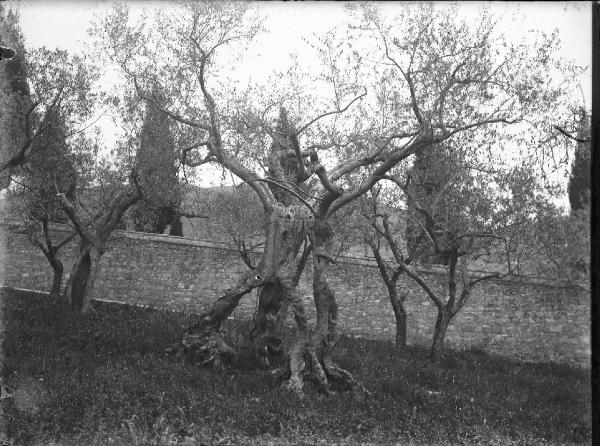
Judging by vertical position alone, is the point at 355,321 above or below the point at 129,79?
below

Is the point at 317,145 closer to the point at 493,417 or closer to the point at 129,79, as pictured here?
the point at 129,79

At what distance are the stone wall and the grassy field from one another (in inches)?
263

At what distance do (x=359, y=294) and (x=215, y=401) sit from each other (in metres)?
14.6

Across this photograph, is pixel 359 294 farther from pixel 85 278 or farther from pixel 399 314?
pixel 85 278

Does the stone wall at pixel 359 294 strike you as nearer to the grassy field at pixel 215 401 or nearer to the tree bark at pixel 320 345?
the grassy field at pixel 215 401

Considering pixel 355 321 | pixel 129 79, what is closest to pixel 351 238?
pixel 355 321

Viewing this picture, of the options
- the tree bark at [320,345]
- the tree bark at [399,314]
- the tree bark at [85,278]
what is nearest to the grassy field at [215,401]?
the tree bark at [320,345]

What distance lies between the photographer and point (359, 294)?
2434 cm

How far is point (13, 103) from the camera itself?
14.6 metres

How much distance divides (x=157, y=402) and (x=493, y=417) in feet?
22.1

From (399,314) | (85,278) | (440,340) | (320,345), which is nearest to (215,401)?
(320,345)

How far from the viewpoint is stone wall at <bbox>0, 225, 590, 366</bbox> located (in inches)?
920

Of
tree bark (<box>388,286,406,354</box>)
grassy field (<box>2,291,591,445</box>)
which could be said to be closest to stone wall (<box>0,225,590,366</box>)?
tree bark (<box>388,286,406,354</box>)

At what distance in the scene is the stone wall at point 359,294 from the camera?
23.4 metres
